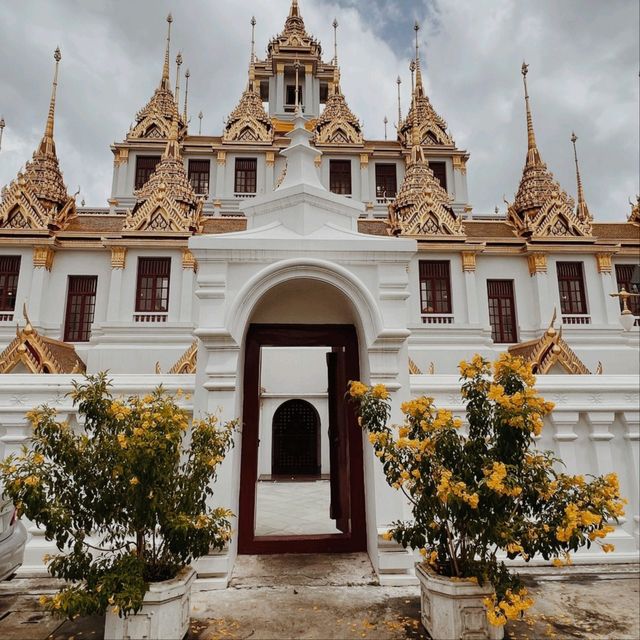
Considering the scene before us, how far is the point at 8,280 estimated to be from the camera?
16453 mm

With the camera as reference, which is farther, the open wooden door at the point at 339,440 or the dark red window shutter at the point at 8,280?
the dark red window shutter at the point at 8,280

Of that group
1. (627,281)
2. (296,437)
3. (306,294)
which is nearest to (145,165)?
(296,437)

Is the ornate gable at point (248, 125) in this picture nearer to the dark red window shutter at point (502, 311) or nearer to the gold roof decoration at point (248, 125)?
the gold roof decoration at point (248, 125)

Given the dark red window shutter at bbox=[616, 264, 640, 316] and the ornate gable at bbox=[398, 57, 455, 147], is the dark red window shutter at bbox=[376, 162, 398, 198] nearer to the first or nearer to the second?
the ornate gable at bbox=[398, 57, 455, 147]

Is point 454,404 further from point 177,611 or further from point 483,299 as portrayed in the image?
point 483,299

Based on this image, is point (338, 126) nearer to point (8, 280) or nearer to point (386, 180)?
point (386, 180)

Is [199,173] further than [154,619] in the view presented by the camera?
Yes

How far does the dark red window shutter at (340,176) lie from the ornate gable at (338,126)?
3.71 feet

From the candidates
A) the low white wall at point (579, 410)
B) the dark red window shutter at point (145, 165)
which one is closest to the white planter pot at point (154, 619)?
the low white wall at point (579, 410)

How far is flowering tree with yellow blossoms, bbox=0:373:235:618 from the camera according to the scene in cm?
322

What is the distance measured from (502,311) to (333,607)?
605 inches

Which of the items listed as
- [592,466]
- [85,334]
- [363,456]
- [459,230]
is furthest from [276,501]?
[459,230]

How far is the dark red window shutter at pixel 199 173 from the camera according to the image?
2317 centimetres

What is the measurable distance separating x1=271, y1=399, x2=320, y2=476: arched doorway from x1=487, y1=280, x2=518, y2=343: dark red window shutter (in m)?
7.27
